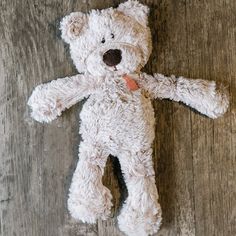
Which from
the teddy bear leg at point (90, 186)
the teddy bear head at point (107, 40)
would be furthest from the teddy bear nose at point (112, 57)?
the teddy bear leg at point (90, 186)

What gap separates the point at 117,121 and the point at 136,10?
216 mm

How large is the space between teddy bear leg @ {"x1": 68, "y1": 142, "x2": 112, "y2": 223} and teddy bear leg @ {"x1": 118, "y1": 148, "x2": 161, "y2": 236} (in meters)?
0.04

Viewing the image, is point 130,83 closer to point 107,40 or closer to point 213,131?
point 107,40

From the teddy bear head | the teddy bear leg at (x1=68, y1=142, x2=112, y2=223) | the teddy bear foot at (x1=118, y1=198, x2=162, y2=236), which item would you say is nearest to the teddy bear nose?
the teddy bear head

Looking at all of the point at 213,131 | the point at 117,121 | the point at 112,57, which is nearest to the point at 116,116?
the point at 117,121

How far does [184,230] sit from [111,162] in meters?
0.21

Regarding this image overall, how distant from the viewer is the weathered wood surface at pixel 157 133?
113 centimetres

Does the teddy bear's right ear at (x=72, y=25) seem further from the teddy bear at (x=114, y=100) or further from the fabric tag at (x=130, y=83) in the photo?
the fabric tag at (x=130, y=83)

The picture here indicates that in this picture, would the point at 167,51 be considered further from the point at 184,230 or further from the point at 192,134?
the point at 184,230

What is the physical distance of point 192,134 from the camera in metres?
1.18

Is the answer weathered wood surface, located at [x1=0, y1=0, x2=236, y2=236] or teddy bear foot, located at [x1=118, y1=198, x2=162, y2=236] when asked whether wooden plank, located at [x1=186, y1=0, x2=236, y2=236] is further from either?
teddy bear foot, located at [x1=118, y1=198, x2=162, y2=236]

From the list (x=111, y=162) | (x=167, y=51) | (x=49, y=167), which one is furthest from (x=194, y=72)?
(x=49, y=167)

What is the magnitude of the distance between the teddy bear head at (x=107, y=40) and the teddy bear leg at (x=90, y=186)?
0.15m

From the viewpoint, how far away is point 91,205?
1108 mm
